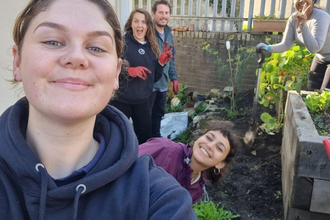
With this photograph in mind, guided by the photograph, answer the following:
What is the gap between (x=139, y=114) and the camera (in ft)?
11.5

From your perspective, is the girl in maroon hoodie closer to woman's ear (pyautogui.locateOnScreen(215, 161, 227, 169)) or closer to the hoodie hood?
woman's ear (pyautogui.locateOnScreen(215, 161, 227, 169))

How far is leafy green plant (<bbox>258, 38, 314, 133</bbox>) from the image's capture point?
4.01 metres

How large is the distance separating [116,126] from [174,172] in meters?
1.03

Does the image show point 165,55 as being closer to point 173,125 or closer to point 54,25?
point 173,125

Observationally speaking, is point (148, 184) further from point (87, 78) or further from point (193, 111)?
point (193, 111)

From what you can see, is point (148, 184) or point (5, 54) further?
point (5, 54)

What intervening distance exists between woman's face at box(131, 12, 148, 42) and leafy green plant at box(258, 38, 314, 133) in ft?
6.06

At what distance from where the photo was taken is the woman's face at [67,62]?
2.98 feet

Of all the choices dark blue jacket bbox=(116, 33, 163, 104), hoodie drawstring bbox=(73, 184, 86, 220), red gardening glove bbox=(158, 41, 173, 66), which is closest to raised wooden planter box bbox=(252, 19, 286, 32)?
red gardening glove bbox=(158, 41, 173, 66)

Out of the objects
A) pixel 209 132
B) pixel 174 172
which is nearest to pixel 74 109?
pixel 174 172

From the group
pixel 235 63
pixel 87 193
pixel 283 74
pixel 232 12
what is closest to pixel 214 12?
pixel 232 12

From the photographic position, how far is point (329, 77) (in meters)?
3.68

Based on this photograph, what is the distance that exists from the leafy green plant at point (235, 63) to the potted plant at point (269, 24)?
45 cm

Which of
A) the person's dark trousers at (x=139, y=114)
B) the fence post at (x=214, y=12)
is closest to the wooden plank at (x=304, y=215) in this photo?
the person's dark trousers at (x=139, y=114)
